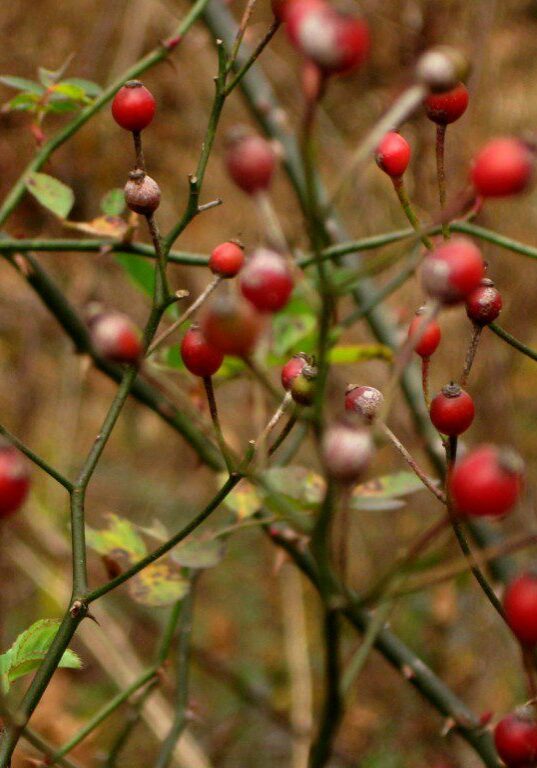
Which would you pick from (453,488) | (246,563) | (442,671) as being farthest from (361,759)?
(453,488)

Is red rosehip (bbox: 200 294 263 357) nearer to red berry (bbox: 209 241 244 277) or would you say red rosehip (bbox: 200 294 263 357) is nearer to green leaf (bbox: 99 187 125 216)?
red berry (bbox: 209 241 244 277)

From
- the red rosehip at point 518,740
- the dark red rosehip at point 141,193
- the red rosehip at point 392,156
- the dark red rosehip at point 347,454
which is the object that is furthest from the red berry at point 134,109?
the red rosehip at point 518,740

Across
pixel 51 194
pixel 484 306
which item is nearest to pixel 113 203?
pixel 51 194

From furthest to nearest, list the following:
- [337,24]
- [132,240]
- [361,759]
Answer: [361,759], [132,240], [337,24]

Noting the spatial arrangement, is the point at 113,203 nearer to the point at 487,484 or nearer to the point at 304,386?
the point at 304,386

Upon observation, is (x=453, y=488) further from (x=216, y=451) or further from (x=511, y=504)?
(x=216, y=451)

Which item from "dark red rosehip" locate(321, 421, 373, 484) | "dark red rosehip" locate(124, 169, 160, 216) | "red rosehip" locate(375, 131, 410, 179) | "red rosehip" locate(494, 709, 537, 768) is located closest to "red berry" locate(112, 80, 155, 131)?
"dark red rosehip" locate(124, 169, 160, 216)
